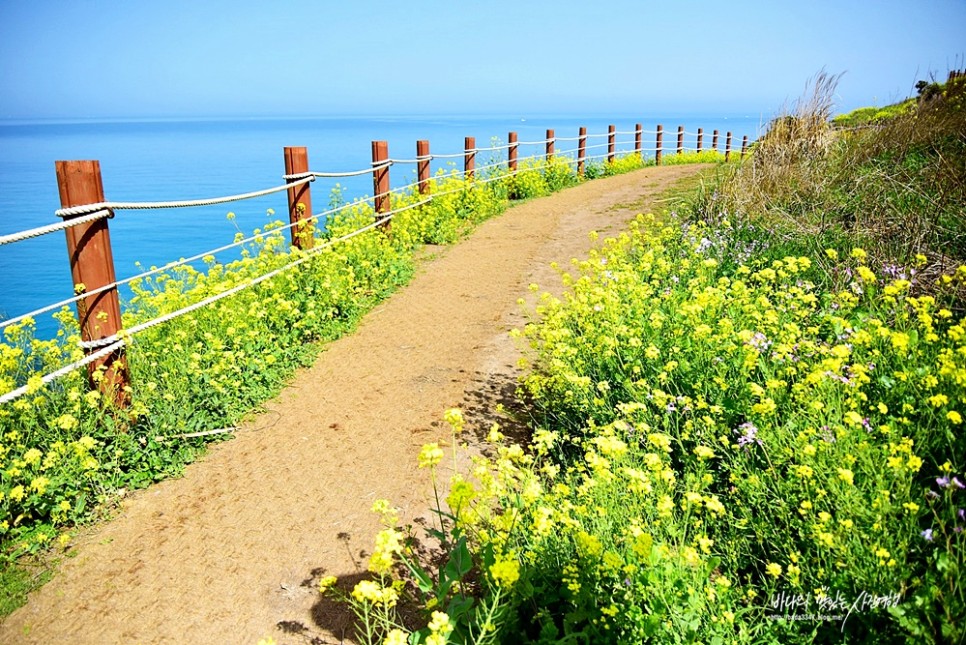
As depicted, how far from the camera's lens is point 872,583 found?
2.18 metres

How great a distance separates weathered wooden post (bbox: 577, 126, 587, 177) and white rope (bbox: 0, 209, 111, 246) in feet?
47.8

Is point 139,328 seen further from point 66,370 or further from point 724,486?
point 724,486

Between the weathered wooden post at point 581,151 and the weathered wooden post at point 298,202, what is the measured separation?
1178cm

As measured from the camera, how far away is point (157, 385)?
169 inches

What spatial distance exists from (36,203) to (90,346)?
34.4m

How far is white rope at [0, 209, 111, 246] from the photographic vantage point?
3.33 m

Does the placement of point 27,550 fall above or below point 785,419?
below

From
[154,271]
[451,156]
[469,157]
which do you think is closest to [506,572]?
[154,271]

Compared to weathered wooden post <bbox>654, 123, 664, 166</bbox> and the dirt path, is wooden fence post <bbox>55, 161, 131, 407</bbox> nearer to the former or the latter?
the dirt path

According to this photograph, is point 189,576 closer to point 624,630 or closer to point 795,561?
point 624,630

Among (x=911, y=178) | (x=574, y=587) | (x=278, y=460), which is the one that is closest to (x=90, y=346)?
(x=278, y=460)

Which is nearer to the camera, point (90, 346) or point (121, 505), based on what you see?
point (121, 505)

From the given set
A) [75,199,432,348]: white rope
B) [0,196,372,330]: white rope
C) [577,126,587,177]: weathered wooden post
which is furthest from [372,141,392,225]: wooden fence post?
[577,126,587,177]: weathered wooden post

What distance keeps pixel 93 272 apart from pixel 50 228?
407 millimetres
